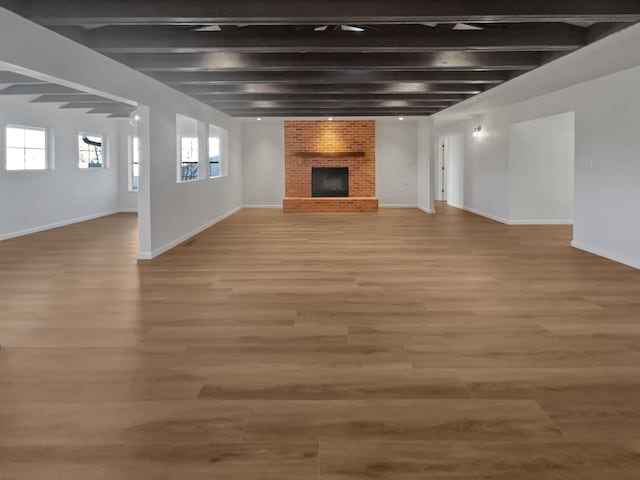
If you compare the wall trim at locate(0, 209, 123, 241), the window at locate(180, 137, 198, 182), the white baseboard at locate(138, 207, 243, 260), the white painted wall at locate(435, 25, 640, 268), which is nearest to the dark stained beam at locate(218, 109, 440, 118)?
the white painted wall at locate(435, 25, 640, 268)

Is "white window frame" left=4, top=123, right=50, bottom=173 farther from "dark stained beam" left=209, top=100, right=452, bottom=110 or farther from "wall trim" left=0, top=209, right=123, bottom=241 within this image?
"dark stained beam" left=209, top=100, right=452, bottom=110

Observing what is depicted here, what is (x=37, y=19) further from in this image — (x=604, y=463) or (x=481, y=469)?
(x=604, y=463)

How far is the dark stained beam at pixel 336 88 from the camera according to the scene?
803 centimetres

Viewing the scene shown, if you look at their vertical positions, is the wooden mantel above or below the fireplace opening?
above

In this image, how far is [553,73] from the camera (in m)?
6.84

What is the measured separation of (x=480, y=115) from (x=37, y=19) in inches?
402

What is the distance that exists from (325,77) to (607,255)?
418cm

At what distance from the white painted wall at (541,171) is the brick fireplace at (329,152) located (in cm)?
485

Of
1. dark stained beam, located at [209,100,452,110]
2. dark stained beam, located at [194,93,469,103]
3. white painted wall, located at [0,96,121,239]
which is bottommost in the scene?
white painted wall, located at [0,96,121,239]

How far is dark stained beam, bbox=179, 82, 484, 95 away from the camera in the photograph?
316 inches

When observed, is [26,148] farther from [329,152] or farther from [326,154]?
[329,152]

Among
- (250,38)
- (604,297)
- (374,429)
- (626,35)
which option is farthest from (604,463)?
(250,38)

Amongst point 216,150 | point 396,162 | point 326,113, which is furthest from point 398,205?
point 216,150

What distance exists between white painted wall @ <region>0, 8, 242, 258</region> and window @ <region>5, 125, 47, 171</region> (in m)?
2.95
